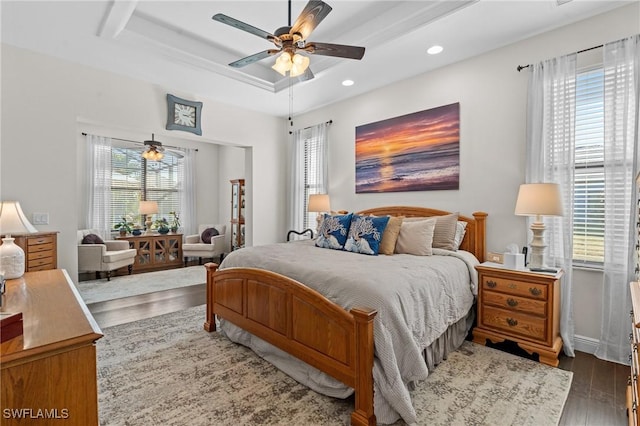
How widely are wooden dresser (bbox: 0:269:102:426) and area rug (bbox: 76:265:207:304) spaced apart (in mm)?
3655

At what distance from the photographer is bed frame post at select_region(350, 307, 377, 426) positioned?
5.56 ft

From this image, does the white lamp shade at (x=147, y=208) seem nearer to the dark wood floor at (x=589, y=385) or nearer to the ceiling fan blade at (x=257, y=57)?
the dark wood floor at (x=589, y=385)

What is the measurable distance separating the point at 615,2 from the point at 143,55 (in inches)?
174

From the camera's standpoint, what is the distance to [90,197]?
5973mm

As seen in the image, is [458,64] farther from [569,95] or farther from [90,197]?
[90,197]

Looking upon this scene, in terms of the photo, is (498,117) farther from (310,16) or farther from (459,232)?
(310,16)

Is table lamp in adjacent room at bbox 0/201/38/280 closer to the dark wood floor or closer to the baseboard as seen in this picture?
the dark wood floor

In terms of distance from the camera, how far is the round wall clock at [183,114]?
4277mm

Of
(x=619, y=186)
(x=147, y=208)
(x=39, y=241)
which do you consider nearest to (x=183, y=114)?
(x=39, y=241)

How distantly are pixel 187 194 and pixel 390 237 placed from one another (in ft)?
18.5

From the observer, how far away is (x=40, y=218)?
3.44 metres

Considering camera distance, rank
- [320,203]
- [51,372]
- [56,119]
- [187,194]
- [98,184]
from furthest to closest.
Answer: [187,194], [98,184], [320,203], [56,119], [51,372]

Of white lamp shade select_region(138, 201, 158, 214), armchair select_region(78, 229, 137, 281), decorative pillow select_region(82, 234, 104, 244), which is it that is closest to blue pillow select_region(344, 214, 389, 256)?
armchair select_region(78, 229, 137, 281)

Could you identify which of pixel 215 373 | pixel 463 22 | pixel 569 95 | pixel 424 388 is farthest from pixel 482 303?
pixel 463 22
